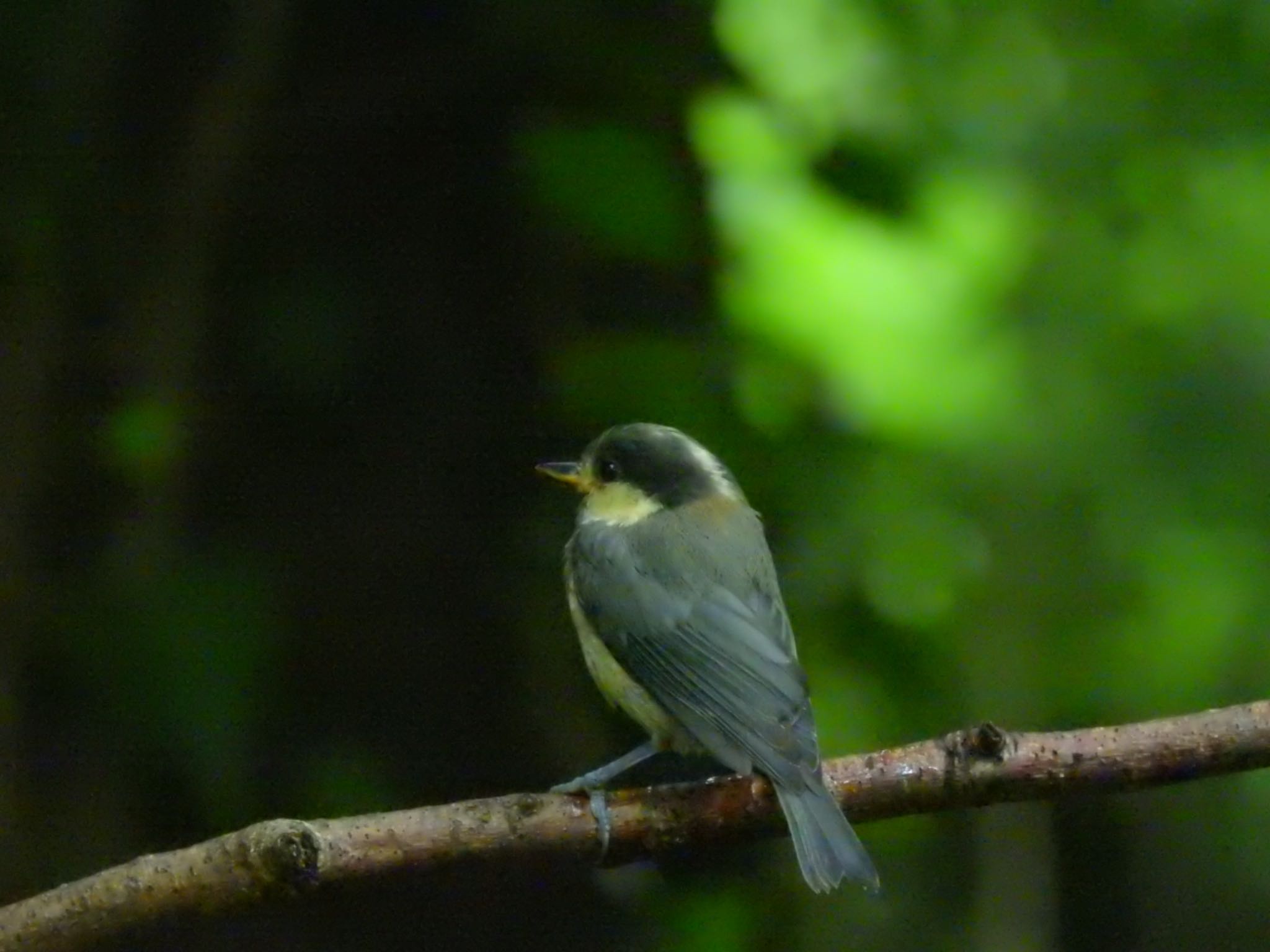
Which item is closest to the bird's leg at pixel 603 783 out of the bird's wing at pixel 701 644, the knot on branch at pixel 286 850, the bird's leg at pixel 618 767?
the bird's leg at pixel 618 767

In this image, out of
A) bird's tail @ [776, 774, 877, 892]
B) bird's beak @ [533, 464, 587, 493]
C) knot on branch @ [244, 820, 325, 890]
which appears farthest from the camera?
bird's beak @ [533, 464, 587, 493]

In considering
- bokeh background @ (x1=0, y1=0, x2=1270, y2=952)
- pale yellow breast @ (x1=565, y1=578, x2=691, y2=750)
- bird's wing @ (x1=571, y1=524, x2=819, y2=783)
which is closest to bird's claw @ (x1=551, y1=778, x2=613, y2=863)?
bird's wing @ (x1=571, y1=524, x2=819, y2=783)

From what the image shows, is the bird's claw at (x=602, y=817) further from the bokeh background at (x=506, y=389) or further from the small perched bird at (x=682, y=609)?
the bokeh background at (x=506, y=389)

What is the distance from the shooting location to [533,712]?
2914 mm

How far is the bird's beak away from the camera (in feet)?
9.25

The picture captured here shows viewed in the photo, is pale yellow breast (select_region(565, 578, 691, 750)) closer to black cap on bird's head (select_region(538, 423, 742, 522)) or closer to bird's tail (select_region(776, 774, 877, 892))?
black cap on bird's head (select_region(538, 423, 742, 522))

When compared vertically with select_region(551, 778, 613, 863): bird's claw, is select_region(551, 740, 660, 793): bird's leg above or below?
below

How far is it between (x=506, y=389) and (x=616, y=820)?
1051 mm

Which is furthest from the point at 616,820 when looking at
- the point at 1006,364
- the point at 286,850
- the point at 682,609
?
the point at 1006,364

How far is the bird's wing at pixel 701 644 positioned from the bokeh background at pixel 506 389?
0.60 ft

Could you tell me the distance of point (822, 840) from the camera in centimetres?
221

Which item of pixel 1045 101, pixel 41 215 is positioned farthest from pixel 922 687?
pixel 41 215

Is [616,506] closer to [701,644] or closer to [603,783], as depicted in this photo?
[701,644]

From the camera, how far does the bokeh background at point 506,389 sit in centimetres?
273
